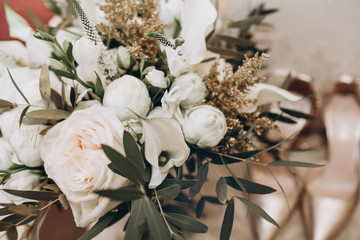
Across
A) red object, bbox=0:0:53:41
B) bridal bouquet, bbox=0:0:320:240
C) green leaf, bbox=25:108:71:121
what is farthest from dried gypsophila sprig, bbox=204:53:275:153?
red object, bbox=0:0:53:41

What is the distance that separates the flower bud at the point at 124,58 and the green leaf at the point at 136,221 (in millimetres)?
216

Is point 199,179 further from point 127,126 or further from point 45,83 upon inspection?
point 45,83

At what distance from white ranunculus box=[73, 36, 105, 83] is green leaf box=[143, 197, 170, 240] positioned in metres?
0.20

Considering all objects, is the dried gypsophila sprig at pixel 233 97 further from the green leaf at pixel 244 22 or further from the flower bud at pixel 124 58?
the green leaf at pixel 244 22

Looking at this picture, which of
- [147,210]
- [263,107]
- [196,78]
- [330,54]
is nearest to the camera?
[147,210]

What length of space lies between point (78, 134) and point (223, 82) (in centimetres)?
24

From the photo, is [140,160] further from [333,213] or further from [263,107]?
[333,213]

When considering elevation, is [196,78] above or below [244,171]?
above

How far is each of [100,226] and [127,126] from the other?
13 centimetres

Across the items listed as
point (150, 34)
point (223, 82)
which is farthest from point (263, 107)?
point (150, 34)

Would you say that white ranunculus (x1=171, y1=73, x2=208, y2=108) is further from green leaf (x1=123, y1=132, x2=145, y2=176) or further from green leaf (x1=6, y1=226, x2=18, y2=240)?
green leaf (x1=6, y1=226, x2=18, y2=240)

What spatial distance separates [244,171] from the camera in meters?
0.47

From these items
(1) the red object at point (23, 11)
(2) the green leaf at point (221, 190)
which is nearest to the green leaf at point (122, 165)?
(2) the green leaf at point (221, 190)

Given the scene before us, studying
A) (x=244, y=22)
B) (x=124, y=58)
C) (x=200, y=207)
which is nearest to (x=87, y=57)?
(x=124, y=58)
